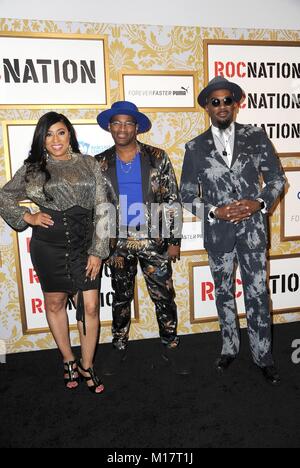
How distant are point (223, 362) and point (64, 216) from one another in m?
1.62

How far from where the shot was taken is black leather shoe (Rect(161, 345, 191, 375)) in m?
2.74

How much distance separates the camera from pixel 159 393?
98.4 inches

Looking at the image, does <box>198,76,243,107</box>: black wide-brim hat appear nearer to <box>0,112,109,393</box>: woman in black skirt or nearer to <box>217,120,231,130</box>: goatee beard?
<box>217,120,231,130</box>: goatee beard

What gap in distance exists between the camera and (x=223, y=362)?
9.03 ft

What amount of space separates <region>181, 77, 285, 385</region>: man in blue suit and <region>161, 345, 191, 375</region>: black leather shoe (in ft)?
1.80

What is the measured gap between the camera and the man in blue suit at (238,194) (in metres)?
2.49

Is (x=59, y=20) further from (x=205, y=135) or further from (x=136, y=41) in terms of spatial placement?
(x=205, y=135)

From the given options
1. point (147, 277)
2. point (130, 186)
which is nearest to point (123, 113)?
point (130, 186)

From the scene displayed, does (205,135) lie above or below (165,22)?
below

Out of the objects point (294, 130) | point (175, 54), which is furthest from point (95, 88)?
point (294, 130)

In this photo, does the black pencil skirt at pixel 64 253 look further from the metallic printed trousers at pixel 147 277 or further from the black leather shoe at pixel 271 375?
the black leather shoe at pixel 271 375
